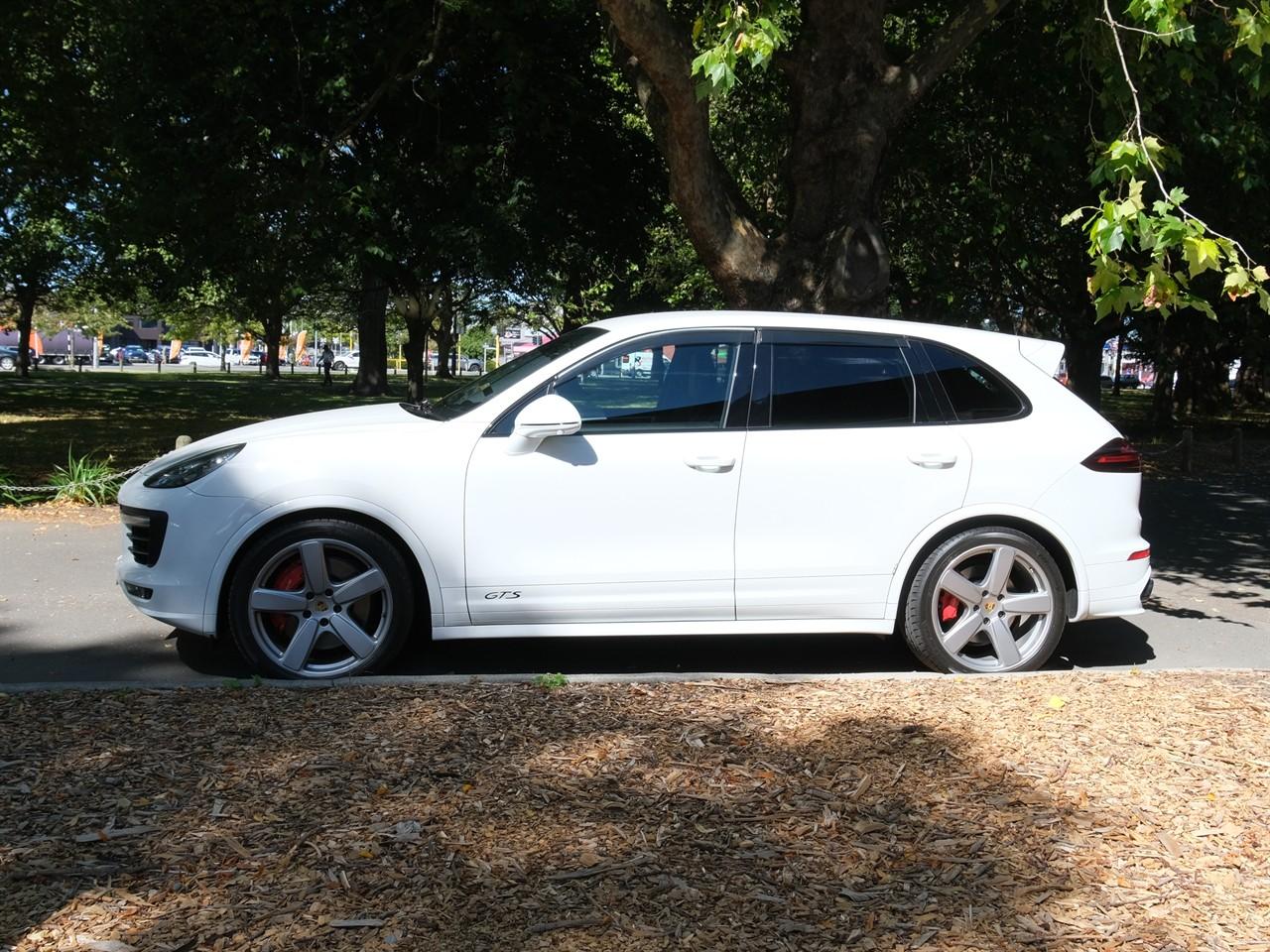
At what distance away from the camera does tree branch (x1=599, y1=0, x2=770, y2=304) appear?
342 inches

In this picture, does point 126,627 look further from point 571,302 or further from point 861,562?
point 571,302

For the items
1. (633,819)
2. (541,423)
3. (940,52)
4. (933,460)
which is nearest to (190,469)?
(541,423)

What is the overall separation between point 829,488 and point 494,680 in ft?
5.96

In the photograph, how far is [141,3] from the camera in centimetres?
1377

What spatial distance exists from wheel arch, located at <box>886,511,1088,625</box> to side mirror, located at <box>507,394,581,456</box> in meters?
1.74

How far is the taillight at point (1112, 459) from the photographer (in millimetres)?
5840

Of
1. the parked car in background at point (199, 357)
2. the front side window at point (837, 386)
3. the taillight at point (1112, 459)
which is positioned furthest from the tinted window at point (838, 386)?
the parked car in background at point (199, 357)

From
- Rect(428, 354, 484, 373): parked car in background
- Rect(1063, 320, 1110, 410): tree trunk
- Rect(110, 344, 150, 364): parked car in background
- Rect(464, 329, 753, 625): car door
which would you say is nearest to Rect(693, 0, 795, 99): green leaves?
Rect(464, 329, 753, 625): car door

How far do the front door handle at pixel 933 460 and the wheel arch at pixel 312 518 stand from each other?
7.72ft

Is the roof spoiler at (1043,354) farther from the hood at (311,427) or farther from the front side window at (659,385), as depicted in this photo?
the hood at (311,427)

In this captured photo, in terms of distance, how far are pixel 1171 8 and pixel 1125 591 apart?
134 inches

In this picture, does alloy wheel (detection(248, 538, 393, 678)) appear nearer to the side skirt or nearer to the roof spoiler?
the side skirt

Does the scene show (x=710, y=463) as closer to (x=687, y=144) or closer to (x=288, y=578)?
(x=288, y=578)

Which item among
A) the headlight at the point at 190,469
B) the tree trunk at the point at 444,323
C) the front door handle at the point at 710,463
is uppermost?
the tree trunk at the point at 444,323
